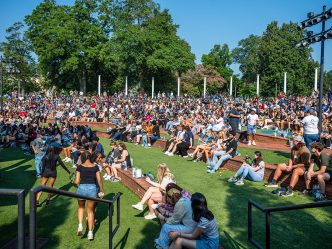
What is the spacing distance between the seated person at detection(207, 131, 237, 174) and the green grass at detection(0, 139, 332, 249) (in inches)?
15.9

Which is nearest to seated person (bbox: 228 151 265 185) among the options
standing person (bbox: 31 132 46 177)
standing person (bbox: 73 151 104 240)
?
standing person (bbox: 73 151 104 240)

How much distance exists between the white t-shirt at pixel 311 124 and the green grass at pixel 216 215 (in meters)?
2.86

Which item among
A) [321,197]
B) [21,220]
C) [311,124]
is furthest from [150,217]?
[311,124]

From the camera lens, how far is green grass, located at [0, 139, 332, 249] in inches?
247

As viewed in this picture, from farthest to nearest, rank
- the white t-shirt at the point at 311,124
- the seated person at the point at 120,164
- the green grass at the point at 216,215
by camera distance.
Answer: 1. the seated person at the point at 120,164
2. the white t-shirt at the point at 311,124
3. the green grass at the point at 216,215

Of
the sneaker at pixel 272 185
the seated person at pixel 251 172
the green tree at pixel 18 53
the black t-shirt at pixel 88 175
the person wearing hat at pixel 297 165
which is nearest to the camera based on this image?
the black t-shirt at pixel 88 175

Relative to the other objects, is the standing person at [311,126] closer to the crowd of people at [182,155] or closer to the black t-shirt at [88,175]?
the crowd of people at [182,155]

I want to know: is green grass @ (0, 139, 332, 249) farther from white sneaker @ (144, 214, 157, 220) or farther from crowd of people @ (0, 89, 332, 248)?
crowd of people @ (0, 89, 332, 248)

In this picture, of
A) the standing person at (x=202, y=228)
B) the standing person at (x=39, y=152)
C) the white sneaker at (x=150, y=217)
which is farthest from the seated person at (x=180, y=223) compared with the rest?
the standing person at (x=39, y=152)

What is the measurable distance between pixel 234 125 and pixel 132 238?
36.3 feet

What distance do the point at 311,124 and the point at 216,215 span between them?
18.1ft

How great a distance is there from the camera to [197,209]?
5047mm

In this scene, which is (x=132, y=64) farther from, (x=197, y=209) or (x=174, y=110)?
(x=197, y=209)

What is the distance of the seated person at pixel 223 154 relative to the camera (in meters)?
11.7
